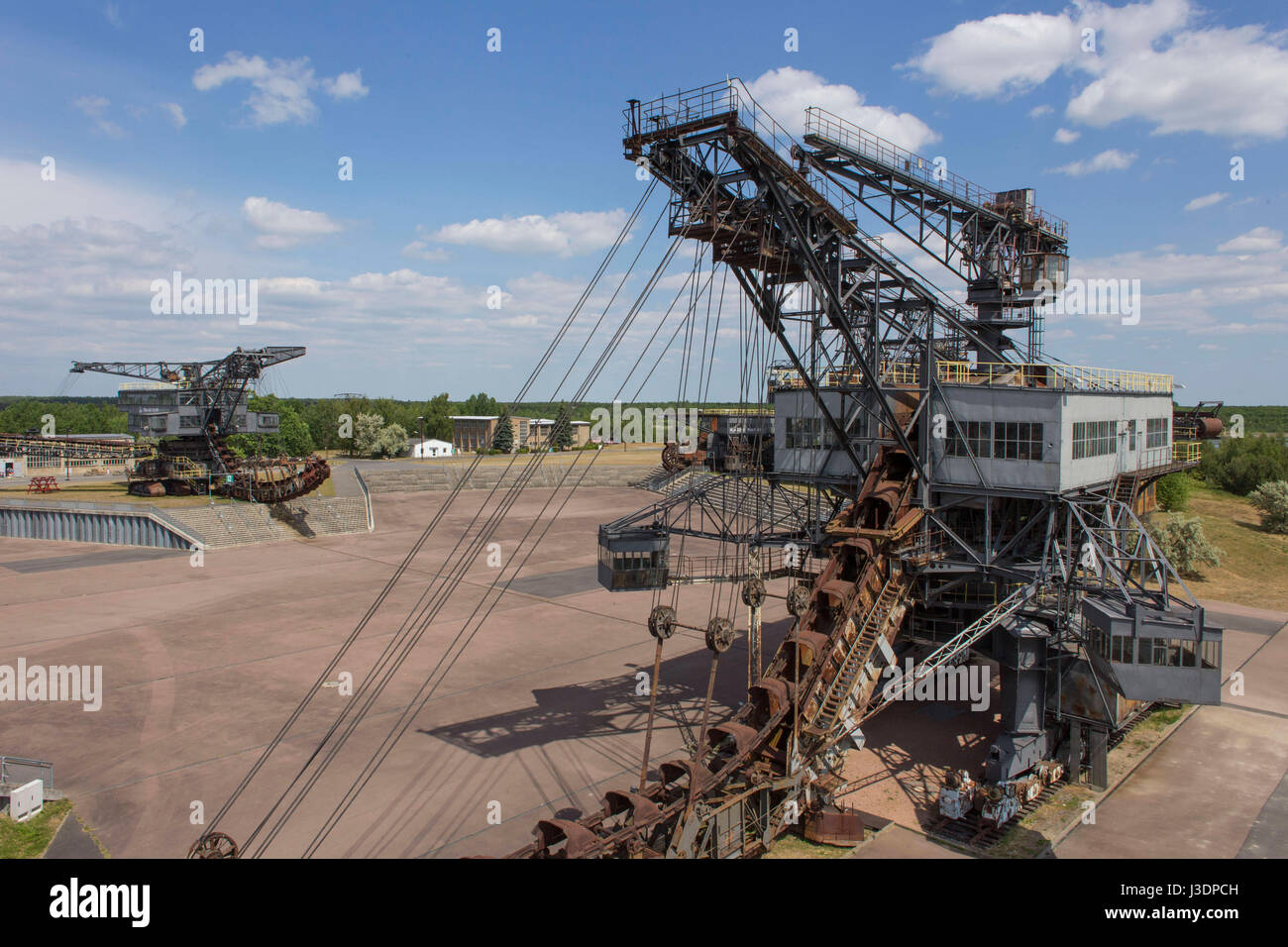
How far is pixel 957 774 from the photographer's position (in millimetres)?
23000

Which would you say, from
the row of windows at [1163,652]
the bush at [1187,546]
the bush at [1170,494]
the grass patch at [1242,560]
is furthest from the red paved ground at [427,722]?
the bush at [1170,494]

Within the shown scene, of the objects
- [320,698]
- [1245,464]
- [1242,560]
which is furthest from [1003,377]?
[1245,464]

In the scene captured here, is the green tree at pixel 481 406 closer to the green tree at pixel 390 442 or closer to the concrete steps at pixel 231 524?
the green tree at pixel 390 442

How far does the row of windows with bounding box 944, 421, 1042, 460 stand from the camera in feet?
75.3

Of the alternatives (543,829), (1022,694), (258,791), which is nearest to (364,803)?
(258,791)

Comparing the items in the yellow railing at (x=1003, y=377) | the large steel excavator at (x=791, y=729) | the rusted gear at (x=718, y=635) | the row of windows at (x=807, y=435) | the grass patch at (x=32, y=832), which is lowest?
the grass patch at (x=32, y=832)

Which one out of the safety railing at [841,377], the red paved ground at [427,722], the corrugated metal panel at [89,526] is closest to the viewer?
the red paved ground at [427,722]

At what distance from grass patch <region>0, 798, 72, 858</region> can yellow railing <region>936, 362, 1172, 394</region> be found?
27477 mm

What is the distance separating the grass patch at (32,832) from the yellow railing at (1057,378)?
2748 centimetres

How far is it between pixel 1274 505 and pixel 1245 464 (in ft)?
Answer: 72.5

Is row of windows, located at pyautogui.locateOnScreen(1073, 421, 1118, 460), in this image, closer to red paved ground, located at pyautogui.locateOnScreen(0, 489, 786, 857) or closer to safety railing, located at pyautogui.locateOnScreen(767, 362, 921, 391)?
safety railing, located at pyautogui.locateOnScreen(767, 362, 921, 391)

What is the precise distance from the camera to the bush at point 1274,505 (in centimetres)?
6238

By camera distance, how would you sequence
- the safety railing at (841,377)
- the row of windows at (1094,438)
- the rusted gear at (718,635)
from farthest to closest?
the safety railing at (841,377) → the row of windows at (1094,438) → the rusted gear at (718,635)

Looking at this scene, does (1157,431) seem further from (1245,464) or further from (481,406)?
(481,406)
